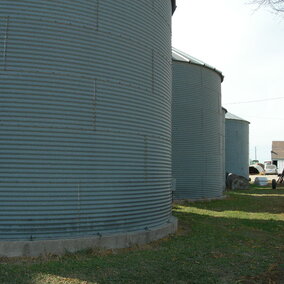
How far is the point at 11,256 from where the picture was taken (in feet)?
21.8

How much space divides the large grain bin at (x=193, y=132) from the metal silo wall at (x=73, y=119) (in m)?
9.42

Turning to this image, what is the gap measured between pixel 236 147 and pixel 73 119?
29.1 metres

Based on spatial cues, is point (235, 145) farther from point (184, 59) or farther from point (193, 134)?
point (184, 59)

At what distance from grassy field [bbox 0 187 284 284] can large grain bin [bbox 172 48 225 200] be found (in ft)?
25.4

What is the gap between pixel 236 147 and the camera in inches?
1356

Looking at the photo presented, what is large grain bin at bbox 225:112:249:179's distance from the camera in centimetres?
3409

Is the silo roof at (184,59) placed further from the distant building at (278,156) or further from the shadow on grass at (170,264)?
the distant building at (278,156)

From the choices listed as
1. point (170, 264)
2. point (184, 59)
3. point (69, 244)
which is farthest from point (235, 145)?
point (69, 244)

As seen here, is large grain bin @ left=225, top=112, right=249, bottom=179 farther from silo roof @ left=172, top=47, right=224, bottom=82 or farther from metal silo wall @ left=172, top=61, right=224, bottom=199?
metal silo wall @ left=172, top=61, right=224, bottom=199

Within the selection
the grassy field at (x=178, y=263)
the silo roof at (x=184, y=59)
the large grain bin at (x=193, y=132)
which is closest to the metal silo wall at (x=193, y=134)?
the large grain bin at (x=193, y=132)

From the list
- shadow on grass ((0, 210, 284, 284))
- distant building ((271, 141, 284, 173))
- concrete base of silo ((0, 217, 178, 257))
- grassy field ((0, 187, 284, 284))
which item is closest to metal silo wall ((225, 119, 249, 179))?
grassy field ((0, 187, 284, 284))

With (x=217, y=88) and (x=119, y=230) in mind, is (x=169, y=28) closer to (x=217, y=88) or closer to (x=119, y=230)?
(x=119, y=230)

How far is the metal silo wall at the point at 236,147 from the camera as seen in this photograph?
34.1 metres

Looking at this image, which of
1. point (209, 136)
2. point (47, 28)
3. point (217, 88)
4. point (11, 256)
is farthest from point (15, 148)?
point (217, 88)
